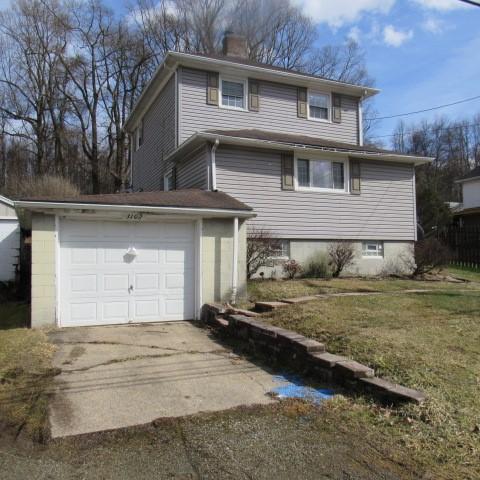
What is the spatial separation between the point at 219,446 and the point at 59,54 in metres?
32.0

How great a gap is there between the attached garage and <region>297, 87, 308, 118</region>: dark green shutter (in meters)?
7.52

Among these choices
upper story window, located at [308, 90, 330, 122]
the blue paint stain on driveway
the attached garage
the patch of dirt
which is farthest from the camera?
upper story window, located at [308, 90, 330, 122]

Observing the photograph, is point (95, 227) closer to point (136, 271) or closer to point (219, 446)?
point (136, 271)

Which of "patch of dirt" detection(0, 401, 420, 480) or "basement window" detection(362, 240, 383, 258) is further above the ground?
"basement window" detection(362, 240, 383, 258)

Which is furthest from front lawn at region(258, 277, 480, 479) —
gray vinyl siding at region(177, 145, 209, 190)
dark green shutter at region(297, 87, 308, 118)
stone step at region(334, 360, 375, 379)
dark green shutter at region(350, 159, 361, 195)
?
dark green shutter at region(297, 87, 308, 118)

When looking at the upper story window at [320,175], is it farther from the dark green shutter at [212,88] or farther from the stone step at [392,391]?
the stone step at [392,391]

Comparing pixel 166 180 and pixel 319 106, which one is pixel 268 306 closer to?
pixel 166 180

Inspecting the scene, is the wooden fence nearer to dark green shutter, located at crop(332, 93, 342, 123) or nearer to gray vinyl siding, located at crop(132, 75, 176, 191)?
dark green shutter, located at crop(332, 93, 342, 123)

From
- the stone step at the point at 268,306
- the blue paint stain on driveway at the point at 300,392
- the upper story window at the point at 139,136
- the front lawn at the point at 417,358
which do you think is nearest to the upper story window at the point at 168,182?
the upper story window at the point at 139,136

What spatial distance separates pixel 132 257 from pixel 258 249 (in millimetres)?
4317

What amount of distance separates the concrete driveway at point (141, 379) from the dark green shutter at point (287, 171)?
23.7 feet

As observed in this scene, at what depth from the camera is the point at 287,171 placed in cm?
1499

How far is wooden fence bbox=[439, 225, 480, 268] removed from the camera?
68.4 ft

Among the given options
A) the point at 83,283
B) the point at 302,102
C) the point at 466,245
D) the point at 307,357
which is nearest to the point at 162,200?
the point at 83,283
